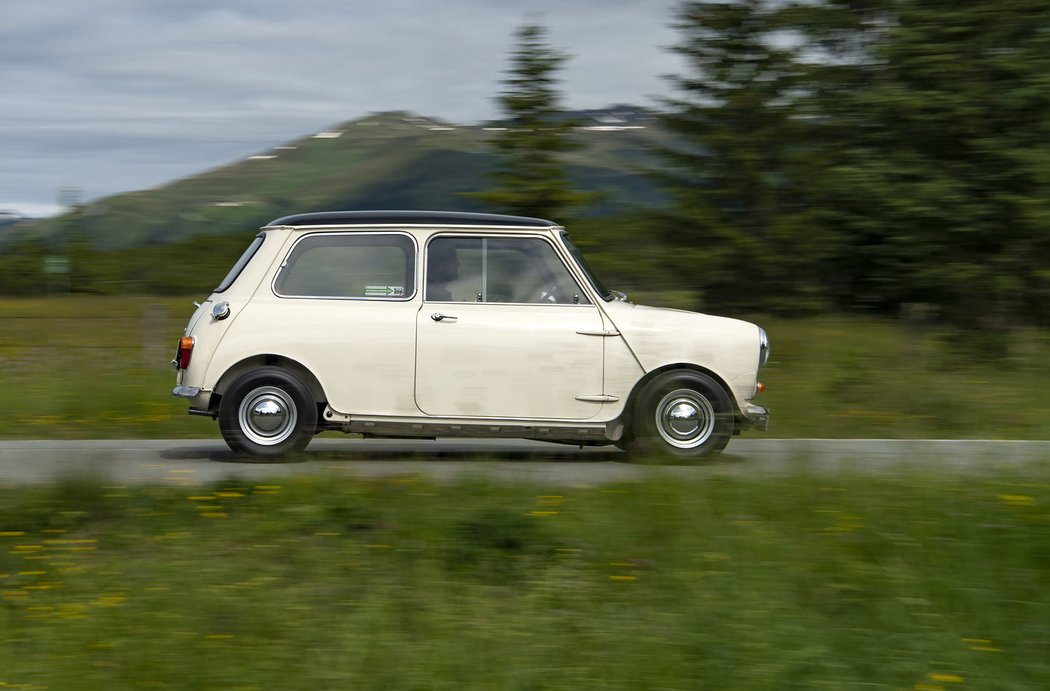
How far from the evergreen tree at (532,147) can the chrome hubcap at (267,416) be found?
12733mm

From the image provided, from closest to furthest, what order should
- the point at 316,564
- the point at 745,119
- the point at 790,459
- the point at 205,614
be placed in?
the point at 205,614 → the point at 316,564 → the point at 790,459 → the point at 745,119

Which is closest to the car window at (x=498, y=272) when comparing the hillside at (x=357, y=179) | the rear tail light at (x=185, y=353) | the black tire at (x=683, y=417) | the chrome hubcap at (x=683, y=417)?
the black tire at (x=683, y=417)

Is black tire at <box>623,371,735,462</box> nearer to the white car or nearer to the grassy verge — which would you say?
the white car

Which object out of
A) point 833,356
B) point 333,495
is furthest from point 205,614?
point 833,356

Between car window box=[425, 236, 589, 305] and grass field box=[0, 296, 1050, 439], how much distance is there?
12.0 feet

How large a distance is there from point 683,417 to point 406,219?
8.39 feet

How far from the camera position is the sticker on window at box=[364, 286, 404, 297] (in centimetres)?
846

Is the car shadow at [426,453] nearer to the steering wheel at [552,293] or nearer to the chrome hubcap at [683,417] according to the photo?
the chrome hubcap at [683,417]

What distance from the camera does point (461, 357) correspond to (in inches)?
325

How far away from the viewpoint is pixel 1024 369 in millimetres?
16531

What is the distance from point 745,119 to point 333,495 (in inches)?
616

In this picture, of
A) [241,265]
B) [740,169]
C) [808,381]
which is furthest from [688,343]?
[740,169]

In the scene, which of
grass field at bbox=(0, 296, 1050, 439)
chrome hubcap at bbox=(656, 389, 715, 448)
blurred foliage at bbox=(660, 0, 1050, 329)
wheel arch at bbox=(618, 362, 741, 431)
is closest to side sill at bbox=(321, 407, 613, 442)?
wheel arch at bbox=(618, 362, 741, 431)

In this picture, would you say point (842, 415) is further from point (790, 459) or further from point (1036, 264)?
point (1036, 264)
